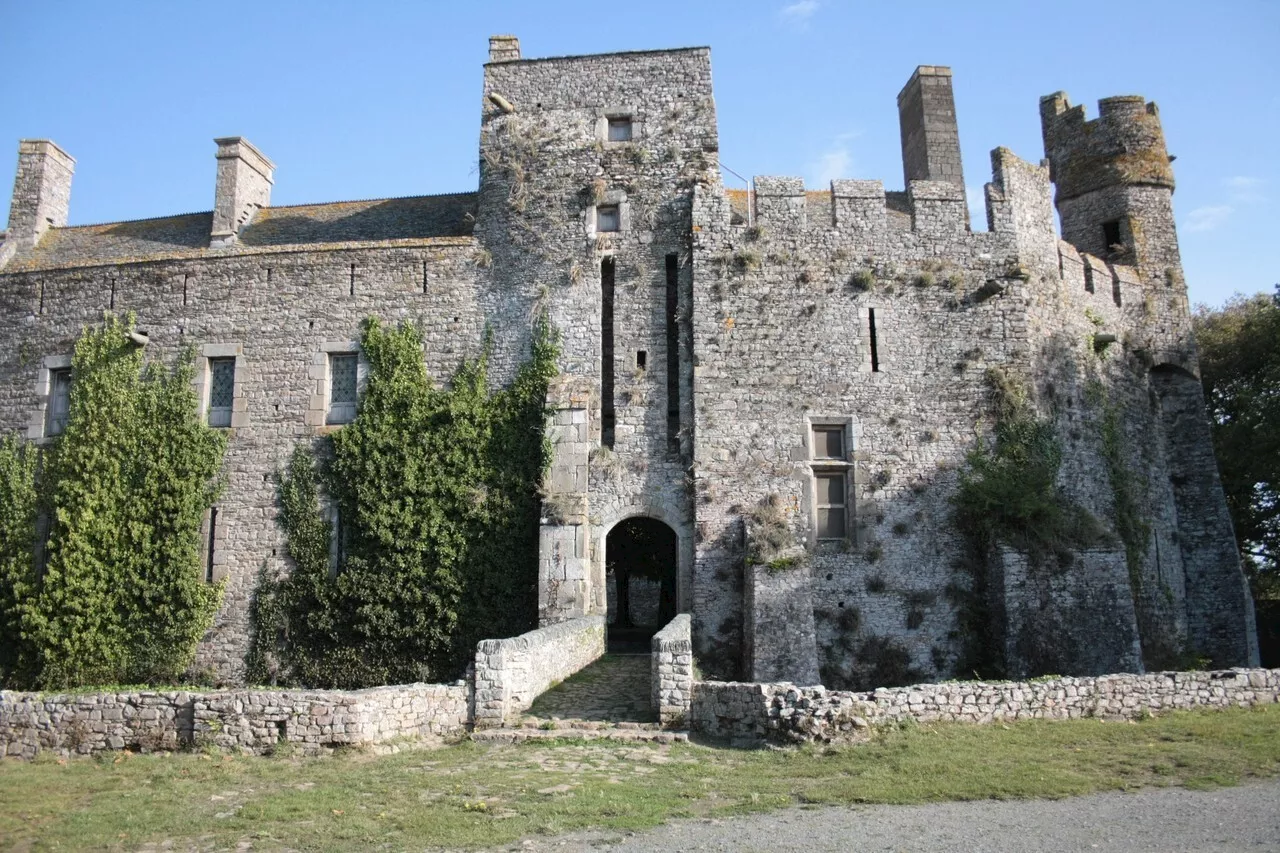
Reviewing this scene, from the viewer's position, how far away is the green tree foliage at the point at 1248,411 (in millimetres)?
22781

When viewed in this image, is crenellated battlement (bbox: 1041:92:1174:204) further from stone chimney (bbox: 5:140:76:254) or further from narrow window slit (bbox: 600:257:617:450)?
stone chimney (bbox: 5:140:76:254)

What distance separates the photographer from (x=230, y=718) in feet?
36.3

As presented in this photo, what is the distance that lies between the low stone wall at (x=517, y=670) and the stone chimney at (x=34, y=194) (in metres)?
16.6

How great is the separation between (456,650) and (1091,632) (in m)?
10.5

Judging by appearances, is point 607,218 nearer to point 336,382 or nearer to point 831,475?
point 336,382

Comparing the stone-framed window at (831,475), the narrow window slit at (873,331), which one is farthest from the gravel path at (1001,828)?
the narrow window slit at (873,331)

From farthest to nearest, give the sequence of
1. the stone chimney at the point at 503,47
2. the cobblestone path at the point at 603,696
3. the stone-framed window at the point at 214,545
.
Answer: the stone chimney at the point at 503,47, the stone-framed window at the point at 214,545, the cobblestone path at the point at 603,696

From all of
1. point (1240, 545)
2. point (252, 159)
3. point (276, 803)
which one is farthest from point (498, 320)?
point (1240, 545)

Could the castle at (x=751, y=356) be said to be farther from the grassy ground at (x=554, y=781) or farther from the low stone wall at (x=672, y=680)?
the grassy ground at (x=554, y=781)

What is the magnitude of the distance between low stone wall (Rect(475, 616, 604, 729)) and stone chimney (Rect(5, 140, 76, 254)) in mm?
16630

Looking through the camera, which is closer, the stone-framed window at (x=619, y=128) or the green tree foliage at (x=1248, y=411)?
the stone-framed window at (x=619, y=128)

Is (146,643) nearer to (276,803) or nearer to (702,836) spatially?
(276,803)

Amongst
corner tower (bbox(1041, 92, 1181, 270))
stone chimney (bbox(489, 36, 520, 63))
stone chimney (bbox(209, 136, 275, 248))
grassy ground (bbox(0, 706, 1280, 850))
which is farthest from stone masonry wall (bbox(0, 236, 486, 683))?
corner tower (bbox(1041, 92, 1181, 270))

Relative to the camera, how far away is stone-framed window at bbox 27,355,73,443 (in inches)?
776
